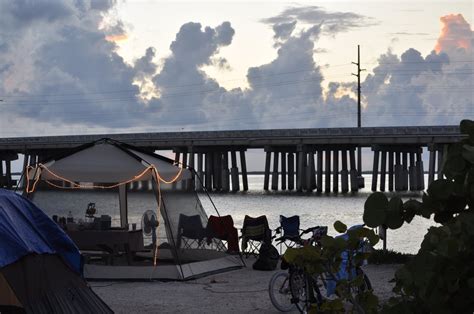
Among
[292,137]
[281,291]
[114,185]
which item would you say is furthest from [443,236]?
[292,137]

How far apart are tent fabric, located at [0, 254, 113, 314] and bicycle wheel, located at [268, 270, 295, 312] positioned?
2.11 meters

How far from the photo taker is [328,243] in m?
2.28

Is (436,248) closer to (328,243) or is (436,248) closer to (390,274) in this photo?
(328,243)

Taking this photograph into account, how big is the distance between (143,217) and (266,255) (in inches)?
95.9

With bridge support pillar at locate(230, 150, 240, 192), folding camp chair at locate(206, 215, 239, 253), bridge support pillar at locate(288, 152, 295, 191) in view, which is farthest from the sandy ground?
bridge support pillar at locate(288, 152, 295, 191)

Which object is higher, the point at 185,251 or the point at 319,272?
the point at 319,272

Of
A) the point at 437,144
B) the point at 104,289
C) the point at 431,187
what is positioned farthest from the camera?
the point at 437,144

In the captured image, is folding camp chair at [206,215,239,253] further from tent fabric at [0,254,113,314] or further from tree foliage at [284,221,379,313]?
tree foliage at [284,221,379,313]

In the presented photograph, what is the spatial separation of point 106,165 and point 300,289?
512cm

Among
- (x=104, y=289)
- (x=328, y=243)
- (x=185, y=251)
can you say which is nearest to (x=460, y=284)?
(x=328, y=243)

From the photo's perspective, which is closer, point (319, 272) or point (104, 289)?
point (319, 272)

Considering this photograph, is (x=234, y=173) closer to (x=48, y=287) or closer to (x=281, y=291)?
(x=281, y=291)

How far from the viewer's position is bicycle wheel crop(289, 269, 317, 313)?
9008 mm

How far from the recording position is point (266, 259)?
14.0 meters
